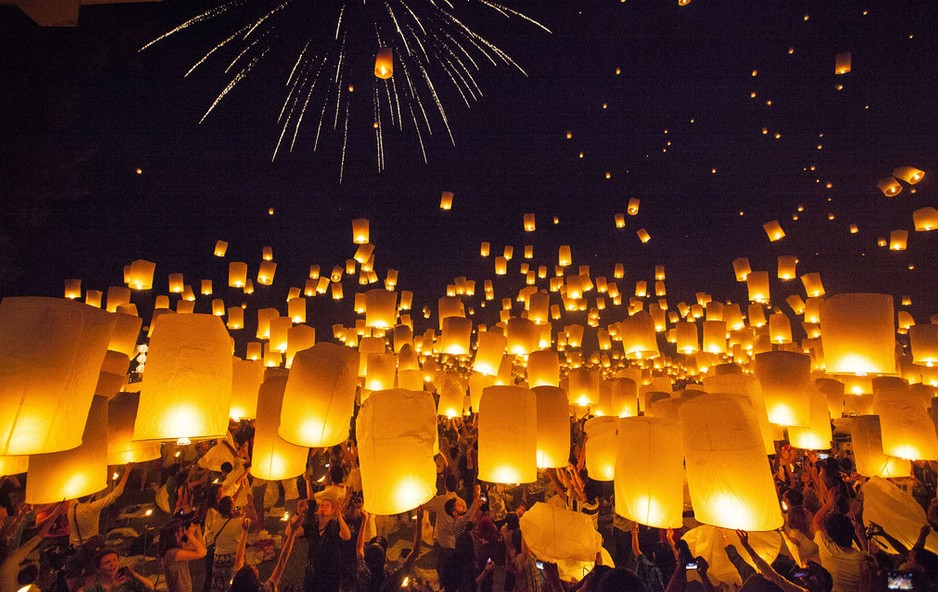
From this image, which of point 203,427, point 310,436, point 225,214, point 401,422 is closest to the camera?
point 203,427

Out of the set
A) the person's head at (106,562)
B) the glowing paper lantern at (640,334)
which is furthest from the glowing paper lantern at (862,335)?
the person's head at (106,562)

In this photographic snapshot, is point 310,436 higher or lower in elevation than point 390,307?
lower

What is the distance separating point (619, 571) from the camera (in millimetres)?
2404

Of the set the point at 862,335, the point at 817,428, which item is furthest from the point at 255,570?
the point at 817,428

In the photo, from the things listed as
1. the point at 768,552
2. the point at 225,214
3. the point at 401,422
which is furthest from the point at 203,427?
the point at 225,214

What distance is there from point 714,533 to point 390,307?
5.48 metres

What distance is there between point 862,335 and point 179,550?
5.61 meters

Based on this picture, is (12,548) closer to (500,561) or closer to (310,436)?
(310,436)

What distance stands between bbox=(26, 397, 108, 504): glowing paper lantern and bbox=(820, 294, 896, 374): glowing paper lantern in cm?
554

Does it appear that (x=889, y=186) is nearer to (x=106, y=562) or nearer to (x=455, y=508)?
(x=455, y=508)

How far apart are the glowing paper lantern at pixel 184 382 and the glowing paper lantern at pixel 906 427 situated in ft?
21.4

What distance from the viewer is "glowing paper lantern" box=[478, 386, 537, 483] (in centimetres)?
372

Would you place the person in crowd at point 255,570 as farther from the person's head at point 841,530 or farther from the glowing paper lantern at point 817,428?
the glowing paper lantern at point 817,428

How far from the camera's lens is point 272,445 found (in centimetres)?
363
